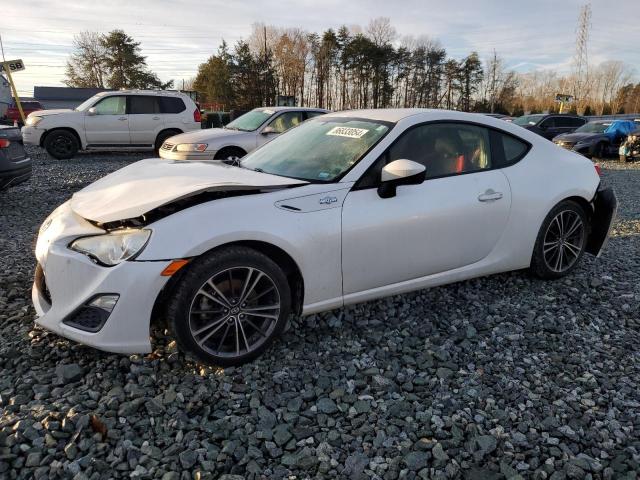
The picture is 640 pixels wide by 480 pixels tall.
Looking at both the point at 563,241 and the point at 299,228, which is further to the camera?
the point at 563,241

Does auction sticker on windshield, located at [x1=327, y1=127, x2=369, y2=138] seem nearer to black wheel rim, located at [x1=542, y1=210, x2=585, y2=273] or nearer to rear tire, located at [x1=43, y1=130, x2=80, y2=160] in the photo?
black wheel rim, located at [x1=542, y1=210, x2=585, y2=273]

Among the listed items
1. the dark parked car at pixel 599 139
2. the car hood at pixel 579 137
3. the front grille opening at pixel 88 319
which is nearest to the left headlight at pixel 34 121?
the front grille opening at pixel 88 319

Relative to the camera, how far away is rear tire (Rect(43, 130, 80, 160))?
1244 cm

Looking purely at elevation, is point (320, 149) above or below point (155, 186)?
above

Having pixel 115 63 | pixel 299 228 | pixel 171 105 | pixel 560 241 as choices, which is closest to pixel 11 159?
pixel 299 228

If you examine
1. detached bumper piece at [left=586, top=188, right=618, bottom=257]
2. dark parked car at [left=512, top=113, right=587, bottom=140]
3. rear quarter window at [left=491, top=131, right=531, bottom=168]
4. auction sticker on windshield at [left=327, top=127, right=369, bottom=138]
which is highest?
dark parked car at [left=512, top=113, right=587, bottom=140]

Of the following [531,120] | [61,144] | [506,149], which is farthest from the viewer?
[531,120]

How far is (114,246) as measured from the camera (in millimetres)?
2619

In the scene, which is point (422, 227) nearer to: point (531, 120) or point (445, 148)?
point (445, 148)

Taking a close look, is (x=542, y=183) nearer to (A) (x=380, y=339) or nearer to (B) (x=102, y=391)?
(A) (x=380, y=339)

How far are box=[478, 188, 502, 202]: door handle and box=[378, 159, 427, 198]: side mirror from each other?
0.62 meters

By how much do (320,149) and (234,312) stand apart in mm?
1426

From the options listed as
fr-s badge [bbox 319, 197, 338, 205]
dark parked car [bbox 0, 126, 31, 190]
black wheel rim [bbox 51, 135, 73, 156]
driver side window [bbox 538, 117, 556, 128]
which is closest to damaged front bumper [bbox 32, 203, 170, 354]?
fr-s badge [bbox 319, 197, 338, 205]

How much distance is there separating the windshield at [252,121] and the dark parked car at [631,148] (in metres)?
13.1
